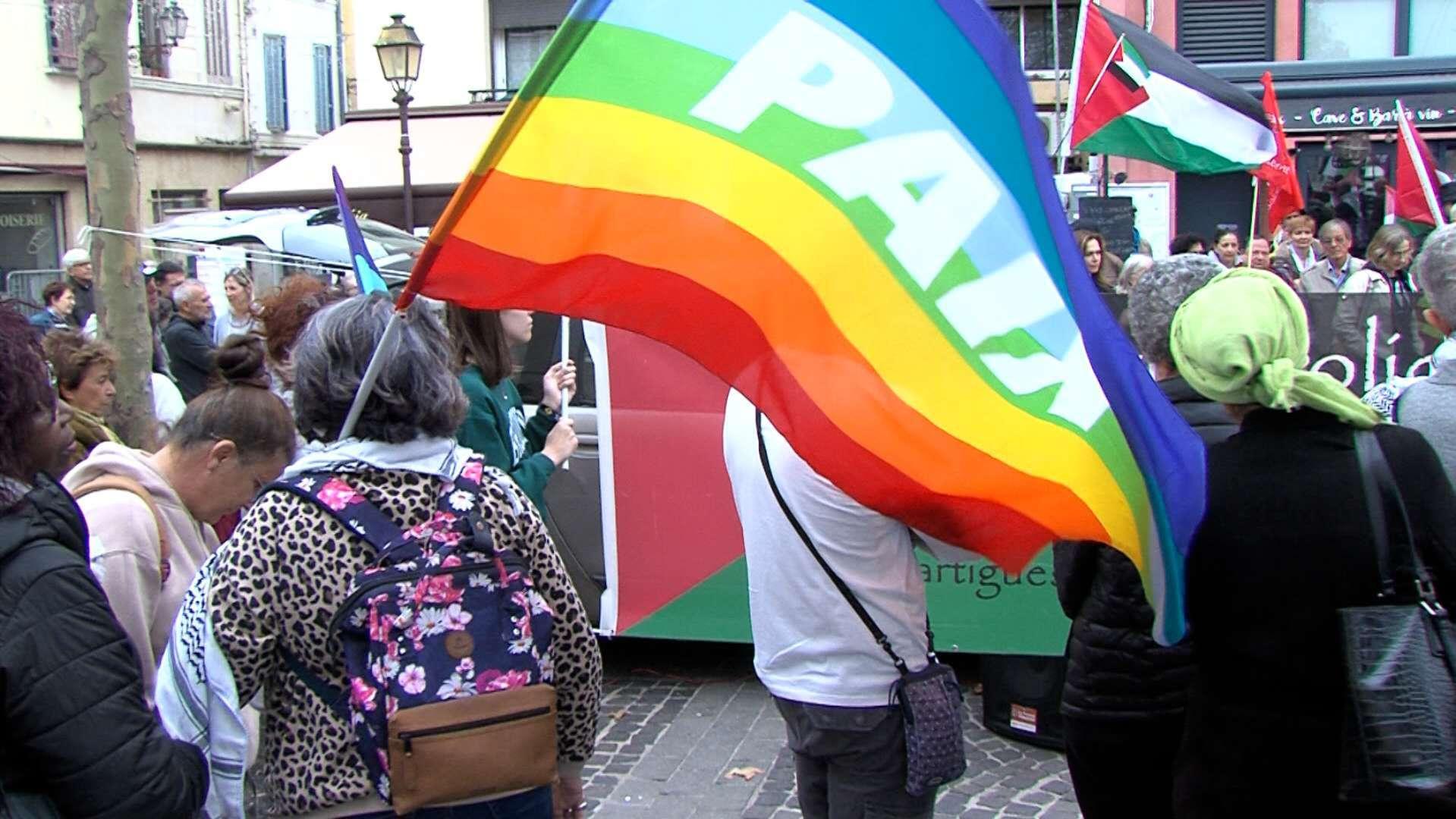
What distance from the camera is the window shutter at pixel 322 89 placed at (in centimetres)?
3031

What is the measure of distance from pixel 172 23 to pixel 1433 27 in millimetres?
20194

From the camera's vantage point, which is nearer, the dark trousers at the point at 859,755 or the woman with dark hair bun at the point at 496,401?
the dark trousers at the point at 859,755

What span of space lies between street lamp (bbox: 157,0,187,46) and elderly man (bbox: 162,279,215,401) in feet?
61.6

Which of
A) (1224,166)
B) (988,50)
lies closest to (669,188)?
(988,50)

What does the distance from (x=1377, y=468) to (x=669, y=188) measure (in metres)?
1.33

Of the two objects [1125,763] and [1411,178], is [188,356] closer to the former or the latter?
[1125,763]

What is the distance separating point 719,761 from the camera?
17.4ft

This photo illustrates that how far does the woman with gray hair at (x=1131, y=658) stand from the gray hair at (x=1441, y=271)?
0.46m

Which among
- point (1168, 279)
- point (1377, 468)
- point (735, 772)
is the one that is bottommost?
point (735, 772)

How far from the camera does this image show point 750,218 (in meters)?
2.12

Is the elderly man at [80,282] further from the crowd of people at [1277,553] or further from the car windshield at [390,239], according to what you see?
the crowd of people at [1277,553]

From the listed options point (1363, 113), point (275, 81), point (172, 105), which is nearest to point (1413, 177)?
point (1363, 113)

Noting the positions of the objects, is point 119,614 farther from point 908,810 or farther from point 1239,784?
point 1239,784

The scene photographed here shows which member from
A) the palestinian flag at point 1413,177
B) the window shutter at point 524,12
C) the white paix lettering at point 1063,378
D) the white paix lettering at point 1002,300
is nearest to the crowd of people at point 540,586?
the white paix lettering at point 1063,378
